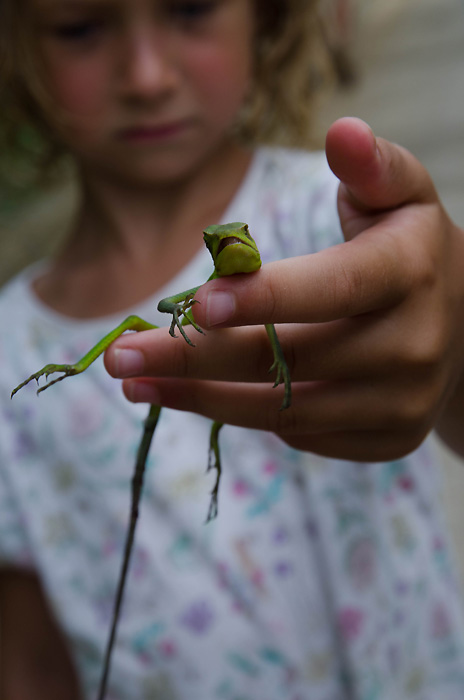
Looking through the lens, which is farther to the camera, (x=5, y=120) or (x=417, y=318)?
(x=5, y=120)

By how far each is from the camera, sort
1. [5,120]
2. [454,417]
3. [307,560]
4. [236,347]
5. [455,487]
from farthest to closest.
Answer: [455,487], [5,120], [307,560], [454,417], [236,347]

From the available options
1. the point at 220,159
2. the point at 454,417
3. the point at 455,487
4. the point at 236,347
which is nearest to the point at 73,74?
the point at 220,159

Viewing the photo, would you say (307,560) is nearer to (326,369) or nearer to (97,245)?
(326,369)

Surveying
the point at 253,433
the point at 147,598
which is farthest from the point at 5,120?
the point at 147,598

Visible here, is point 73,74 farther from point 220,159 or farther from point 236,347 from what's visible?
point 236,347

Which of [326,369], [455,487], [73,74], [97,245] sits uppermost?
[73,74]

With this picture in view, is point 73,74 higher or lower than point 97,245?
higher

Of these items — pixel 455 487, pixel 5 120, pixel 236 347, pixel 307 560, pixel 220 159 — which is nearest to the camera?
pixel 236 347

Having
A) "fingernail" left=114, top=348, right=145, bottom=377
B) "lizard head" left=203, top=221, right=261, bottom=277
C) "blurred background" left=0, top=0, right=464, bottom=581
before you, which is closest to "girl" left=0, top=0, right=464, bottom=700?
"fingernail" left=114, top=348, right=145, bottom=377
